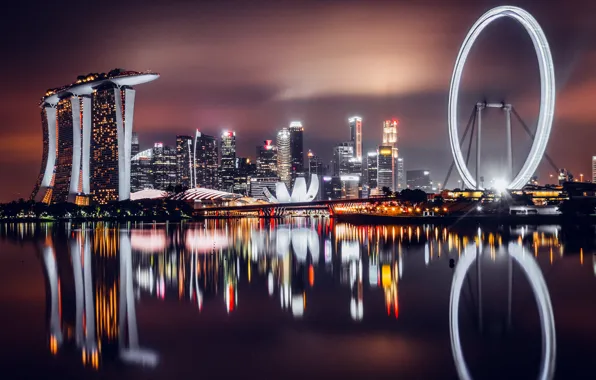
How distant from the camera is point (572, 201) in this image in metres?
77.1

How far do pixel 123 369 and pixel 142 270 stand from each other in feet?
58.9

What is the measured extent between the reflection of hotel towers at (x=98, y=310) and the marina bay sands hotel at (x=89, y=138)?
348 feet

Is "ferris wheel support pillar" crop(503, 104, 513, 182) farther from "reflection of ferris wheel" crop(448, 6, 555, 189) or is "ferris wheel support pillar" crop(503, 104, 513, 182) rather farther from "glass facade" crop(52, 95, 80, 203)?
"glass facade" crop(52, 95, 80, 203)

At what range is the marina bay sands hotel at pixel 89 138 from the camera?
138m

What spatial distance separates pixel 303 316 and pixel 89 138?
141 m

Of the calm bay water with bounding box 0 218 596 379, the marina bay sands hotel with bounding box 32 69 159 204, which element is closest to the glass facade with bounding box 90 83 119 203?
the marina bay sands hotel with bounding box 32 69 159 204

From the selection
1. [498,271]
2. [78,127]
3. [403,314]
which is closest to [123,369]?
[403,314]

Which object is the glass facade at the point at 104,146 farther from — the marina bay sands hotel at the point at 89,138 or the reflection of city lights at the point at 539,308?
the reflection of city lights at the point at 539,308

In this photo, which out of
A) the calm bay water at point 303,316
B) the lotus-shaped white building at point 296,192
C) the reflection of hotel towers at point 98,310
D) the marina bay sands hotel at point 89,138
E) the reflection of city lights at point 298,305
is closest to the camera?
the calm bay water at point 303,316

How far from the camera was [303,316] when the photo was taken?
2011cm

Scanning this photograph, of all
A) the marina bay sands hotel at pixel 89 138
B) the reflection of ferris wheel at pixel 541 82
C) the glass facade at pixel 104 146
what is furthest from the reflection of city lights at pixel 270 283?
the glass facade at pixel 104 146

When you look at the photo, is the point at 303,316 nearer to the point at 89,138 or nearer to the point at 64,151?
the point at 89,138

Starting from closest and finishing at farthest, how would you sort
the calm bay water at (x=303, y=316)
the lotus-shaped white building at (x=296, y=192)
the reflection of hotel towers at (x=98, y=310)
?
the calm bay water at (x=303, y=316) → the reflection of hotel towers at (x=98, y=310) → the lotus-shaped white building at (x=296, y=192)

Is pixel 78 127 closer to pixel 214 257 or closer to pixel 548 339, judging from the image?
pixel 214 257
